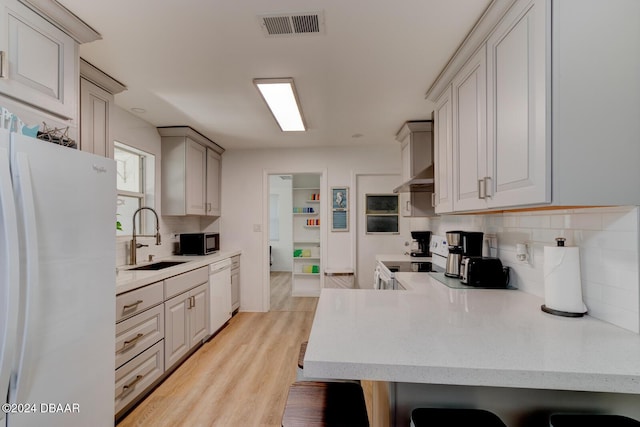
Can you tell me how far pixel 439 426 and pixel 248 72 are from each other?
216 centimetres

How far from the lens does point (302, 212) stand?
557 centimetres

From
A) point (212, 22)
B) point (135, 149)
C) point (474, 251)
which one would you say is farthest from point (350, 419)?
point (135, 149)

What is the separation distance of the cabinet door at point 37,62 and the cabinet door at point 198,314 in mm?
1866

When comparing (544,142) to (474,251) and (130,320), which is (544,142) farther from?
(130,320)

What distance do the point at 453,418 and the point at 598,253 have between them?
0.89m

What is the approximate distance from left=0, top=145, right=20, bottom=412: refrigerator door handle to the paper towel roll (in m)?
2.04

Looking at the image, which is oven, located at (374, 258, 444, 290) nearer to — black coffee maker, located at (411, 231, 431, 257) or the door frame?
black coffee maker, located at (411, 231, 431, 257)

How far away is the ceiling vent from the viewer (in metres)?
1.44

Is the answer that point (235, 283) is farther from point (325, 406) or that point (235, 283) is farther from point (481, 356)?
point (481, 356)

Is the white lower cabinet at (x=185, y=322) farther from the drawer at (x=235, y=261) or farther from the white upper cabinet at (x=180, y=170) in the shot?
the white upper cabinet at (x=180, y=170)

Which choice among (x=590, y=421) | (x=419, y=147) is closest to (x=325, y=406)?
(x=590, y=421)

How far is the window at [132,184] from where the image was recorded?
2.78 m

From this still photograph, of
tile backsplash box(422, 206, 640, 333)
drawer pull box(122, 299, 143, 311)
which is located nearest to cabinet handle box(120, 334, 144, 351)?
drawer pull box(122, 299, 143, 311)

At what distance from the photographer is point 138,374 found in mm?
1996
